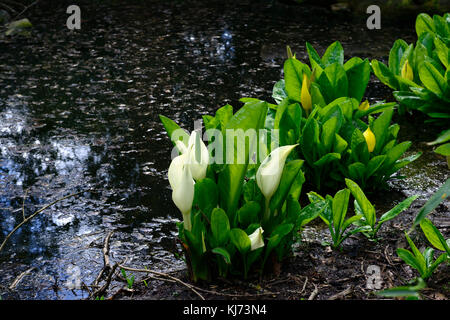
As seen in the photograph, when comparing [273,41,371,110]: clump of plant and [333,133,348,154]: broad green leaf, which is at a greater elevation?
[273,41,371,110]: clump of plant

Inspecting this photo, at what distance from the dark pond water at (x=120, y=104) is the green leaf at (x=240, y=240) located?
1.71ft

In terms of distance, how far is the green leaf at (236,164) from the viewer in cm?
178

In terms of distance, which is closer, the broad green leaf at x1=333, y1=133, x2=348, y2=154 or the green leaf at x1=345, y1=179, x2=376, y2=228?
the green leaf at x1=345, y1=179, x2=376, y2=228

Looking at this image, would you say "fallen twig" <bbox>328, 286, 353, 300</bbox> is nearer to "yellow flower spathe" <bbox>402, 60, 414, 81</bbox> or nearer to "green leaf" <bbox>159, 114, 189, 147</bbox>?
"green leaf" <bbox>159, 114, 189, 147</bbox>

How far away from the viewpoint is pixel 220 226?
5.99 ft

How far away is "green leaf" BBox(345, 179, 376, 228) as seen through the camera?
2.18m

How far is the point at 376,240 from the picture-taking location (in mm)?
2246

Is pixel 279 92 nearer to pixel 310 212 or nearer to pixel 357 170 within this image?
pixel 357 170

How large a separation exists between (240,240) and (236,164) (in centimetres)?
27

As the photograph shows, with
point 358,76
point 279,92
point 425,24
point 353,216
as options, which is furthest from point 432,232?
point 425,24

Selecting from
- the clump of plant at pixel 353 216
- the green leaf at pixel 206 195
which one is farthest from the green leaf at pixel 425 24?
the green leaf at pixel 206 195

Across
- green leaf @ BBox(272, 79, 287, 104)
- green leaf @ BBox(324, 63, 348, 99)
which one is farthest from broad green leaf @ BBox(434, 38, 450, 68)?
green leaf @ BBox(272, 79, 287, 104)

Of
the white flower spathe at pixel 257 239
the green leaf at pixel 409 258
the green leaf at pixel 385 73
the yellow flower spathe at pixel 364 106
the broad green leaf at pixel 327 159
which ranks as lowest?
the green leaf at pixel 409 258

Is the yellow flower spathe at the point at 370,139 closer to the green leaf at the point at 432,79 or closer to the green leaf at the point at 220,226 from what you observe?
the green leaf at the point at 432,79
